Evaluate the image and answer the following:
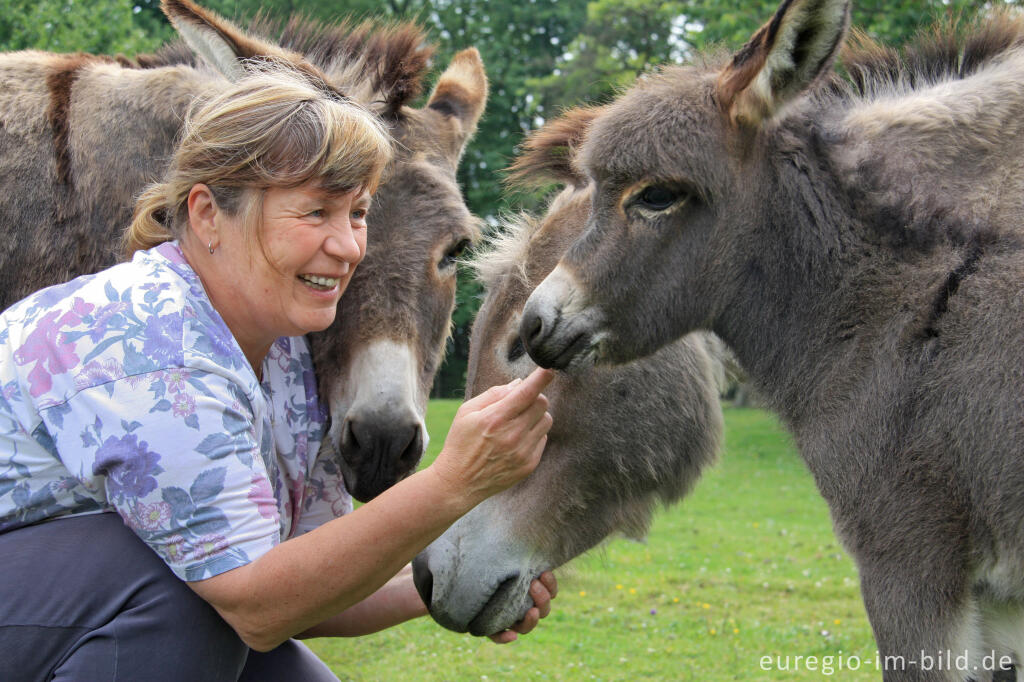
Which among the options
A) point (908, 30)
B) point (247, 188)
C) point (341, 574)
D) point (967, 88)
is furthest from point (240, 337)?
point (908, 30)

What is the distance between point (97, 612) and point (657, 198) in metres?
2.02

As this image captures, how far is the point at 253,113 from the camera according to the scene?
2598mm

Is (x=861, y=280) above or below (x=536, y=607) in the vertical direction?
above

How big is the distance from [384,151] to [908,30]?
Result: 12091 mm

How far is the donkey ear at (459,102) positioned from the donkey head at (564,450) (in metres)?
0.63

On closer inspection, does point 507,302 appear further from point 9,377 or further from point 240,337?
point 9,377

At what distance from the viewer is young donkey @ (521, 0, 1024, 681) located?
2.45 m

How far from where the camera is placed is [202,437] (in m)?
2.35

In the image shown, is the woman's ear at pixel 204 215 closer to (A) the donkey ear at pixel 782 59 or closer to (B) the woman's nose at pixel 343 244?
(B) the woman's nose at pixel 343 244

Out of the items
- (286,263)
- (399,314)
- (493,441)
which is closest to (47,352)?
(286,263)

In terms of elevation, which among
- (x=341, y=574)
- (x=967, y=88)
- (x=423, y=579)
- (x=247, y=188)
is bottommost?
(x=423, y=579)

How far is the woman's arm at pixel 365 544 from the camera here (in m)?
2.32

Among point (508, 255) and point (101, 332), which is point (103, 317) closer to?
point (101, 332)

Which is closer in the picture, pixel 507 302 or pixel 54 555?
pixel 54 555
